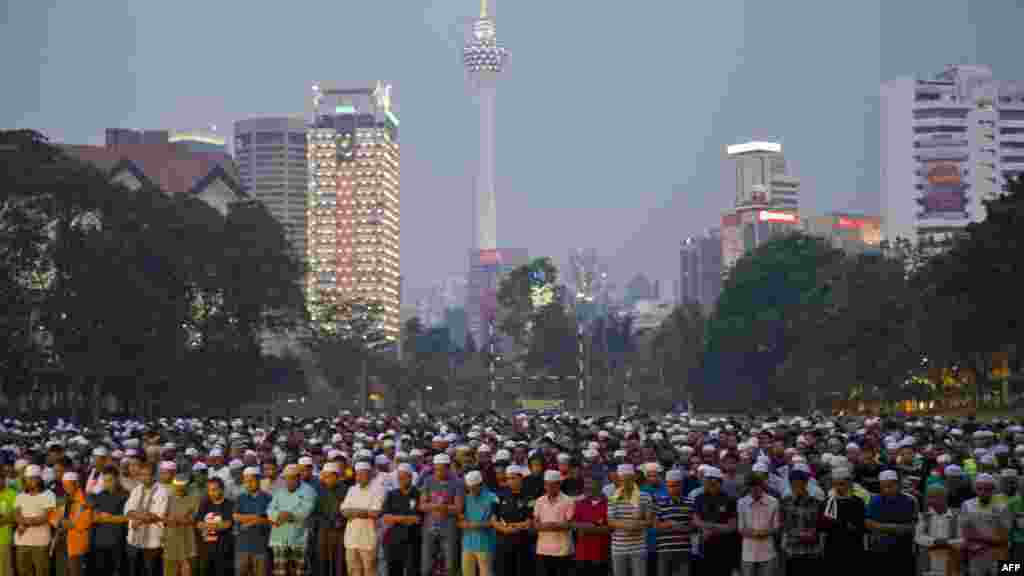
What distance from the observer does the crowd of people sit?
1741cm

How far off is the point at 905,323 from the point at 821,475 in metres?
67.5

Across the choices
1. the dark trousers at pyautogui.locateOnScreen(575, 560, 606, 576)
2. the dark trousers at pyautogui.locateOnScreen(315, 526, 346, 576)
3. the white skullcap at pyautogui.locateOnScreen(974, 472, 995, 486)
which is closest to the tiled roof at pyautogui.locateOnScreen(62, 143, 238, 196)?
the dark trousers at pyautogui.locateOnScreen(315, 526, 346, 576)

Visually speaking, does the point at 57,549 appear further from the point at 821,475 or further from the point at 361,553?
the point at 821,475

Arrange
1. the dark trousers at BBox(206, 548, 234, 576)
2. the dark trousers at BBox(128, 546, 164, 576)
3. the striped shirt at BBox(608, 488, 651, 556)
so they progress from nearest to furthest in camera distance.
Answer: the striped shirt at BBox(608, 488, 651, 556) → the dark trousers at BBox(128, 546, 164, 576) → the dark trousers at BBox(206, 548, 234, 576)

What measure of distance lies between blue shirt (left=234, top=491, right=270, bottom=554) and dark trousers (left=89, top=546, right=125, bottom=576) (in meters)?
1.88

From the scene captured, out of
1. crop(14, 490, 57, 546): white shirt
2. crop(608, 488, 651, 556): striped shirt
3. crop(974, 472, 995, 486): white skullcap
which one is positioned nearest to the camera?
crop(974, 472, 995, 486): white skullcap

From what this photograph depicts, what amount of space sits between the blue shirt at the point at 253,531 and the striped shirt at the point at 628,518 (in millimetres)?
4047

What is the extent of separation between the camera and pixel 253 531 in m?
20.1

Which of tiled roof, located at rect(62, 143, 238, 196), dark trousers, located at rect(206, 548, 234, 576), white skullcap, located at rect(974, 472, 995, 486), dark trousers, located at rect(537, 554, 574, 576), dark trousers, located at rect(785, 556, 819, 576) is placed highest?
tiled roof, located at rect(62, 143, 238, 196)

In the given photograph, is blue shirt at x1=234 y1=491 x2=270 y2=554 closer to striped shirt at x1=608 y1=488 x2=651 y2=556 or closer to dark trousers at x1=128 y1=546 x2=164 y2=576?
dark trousers at x1=128 y1=546 x2=164 y2=576

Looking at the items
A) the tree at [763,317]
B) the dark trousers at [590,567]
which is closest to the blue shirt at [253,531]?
the dark trousers at [590,567]

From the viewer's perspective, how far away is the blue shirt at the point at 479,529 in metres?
19.4

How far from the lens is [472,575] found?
19.5 m

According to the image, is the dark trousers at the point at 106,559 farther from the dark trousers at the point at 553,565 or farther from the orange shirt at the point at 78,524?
the dark trousers at the point at 553,565
